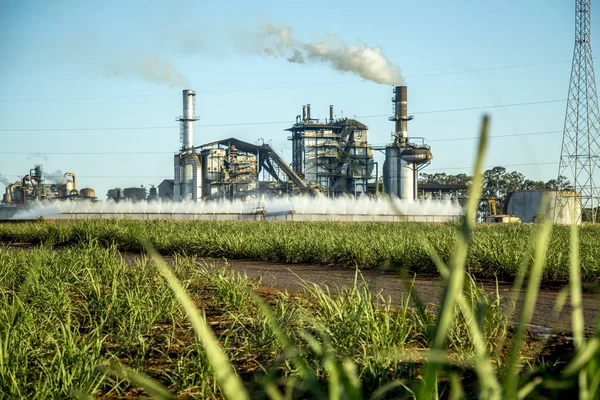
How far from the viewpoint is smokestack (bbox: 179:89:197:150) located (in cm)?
8475

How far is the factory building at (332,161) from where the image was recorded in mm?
87250

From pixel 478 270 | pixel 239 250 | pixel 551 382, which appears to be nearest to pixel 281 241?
pixel 239 250

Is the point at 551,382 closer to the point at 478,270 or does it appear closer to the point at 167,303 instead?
the point at 167,303

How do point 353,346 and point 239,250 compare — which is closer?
point 353,346

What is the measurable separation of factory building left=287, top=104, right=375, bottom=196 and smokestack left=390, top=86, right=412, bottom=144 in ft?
23.3

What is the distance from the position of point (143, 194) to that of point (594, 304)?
319 feet

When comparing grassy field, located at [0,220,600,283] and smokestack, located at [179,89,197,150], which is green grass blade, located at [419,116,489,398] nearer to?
grassy field, located at [0,220,600,283]

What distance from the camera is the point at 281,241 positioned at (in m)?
16.8

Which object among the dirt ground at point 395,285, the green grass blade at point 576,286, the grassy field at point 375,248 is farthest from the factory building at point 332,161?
the green grass blade at point 576,286

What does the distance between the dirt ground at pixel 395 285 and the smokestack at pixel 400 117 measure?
Answer: 65467 millimetres

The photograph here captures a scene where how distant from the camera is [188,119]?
85.1 m

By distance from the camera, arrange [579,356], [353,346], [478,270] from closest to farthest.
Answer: [579,356], [353,346], [478,270]

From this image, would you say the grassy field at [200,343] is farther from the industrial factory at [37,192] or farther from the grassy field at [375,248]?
the industrial factory at [37,192]

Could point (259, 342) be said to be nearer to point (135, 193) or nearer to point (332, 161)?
point (332, 161)
